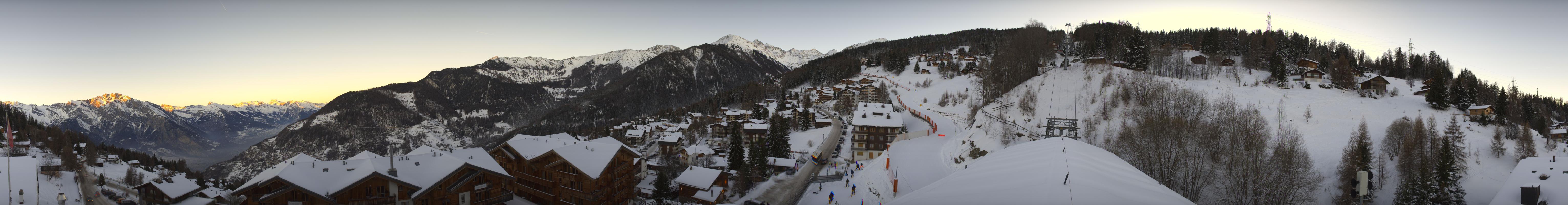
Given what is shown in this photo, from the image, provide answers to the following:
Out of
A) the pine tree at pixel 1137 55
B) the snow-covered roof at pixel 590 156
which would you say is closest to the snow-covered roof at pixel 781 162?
the snow-covered roof at pixel 590 156

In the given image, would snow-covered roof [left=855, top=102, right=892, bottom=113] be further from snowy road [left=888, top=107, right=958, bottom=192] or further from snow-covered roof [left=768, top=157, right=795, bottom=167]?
snow-covered roof [left=768, top=157, right=795, bottom=167]

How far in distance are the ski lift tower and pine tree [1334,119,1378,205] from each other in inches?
450

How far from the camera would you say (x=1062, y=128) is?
3778 centimetres

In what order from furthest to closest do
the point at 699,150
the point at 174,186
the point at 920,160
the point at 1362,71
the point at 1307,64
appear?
the point at 1307,64 → the point at 1362,71 → the point at 699,150 → the point at 920,160 → the point at 174,186

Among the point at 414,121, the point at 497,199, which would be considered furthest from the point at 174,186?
the point at 414,121

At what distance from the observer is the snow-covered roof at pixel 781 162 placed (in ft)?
134

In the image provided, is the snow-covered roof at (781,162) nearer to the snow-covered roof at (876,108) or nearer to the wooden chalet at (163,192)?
the snow-covered roof at (876,108)


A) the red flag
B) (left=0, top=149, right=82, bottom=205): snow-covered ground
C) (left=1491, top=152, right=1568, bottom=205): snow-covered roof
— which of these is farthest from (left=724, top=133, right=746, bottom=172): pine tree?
(left=1491, top=152, right=1568, bottom=205): snow-covered roof

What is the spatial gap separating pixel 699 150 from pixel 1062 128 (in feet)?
92.9

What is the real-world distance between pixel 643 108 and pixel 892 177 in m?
145

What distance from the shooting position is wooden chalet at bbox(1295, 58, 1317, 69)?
54.9 meters

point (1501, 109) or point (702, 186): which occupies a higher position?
point (1501, 109)

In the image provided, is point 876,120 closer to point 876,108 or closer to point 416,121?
point 876,108

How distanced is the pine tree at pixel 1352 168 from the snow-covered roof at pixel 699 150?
128 feet
